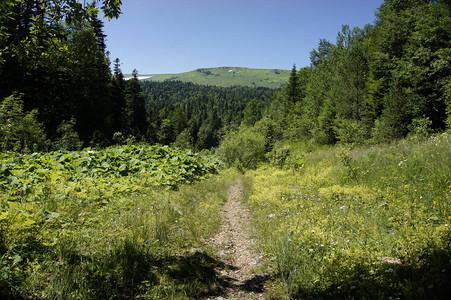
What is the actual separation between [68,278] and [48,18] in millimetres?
4724

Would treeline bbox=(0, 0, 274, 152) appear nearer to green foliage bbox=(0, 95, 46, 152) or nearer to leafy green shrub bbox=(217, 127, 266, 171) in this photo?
green foliage bbox=(0, 95, 46, 152)

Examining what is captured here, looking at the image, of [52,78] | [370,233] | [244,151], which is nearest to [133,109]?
[52,78]

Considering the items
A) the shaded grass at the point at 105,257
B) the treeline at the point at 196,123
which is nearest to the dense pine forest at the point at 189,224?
the shaded grass at the point at 105,257

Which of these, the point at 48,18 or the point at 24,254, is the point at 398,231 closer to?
the point at 24,254

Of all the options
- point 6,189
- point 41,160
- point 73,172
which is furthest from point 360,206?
point 41,160

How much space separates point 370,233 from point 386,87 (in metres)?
31.4

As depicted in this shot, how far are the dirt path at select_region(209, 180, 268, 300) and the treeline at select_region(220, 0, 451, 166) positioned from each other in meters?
13.9

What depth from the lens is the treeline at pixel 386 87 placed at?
67.9 feet

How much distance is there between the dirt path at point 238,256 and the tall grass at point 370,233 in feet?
1.22

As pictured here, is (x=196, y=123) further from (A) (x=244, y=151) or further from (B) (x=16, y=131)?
(B) (x=16, y=131)

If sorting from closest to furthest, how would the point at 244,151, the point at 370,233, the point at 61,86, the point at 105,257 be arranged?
the point at 105,257, the point at 370,233, the point at 244,151, the point at 61,86

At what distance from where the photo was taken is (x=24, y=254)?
326cm

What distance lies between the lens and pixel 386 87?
1129 inches

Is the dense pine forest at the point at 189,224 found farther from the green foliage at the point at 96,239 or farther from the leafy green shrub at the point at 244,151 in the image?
the leafy green shrub at the point at 244,151
